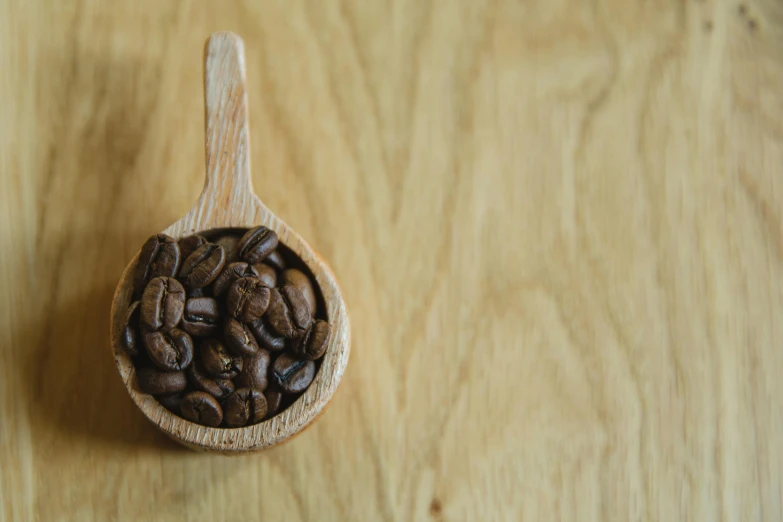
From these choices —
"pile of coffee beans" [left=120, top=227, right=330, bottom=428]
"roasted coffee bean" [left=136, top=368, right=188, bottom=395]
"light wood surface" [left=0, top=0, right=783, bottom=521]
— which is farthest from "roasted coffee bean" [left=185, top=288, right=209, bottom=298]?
"light wood surface" [left=0, top=0, right=783, bottom=521]

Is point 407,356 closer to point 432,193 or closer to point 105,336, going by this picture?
point 432,193

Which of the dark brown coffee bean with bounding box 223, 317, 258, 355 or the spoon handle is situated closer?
the dark brown coffee bean with bounding box 223, 317, 258, 355

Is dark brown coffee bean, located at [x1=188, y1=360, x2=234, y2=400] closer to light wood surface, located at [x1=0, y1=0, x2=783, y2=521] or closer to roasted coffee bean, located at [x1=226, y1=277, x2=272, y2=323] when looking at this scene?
roasted coffee bean, located at [x1=226, y1=277, x2=272, y2=323]

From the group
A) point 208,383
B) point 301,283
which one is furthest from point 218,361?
point 301,283

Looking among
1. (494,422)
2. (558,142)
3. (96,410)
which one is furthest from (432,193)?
(96,410)

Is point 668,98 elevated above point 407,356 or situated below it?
above

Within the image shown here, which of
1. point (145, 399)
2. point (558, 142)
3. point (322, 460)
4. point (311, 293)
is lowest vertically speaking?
point (322, 460)

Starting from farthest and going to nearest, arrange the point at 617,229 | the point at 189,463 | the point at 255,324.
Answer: the point at 617,229 < the point at 189,463 < the point at 255,324
